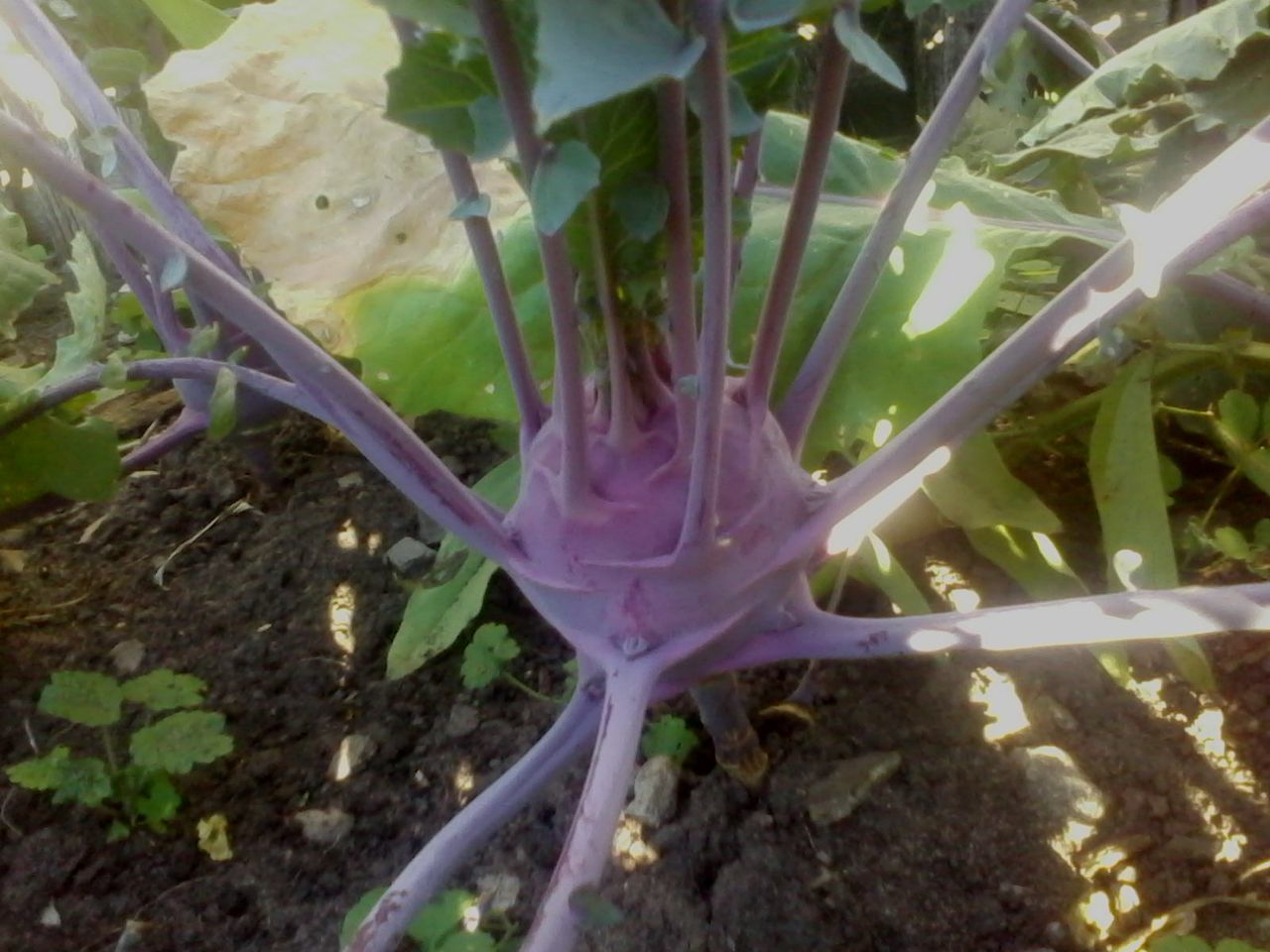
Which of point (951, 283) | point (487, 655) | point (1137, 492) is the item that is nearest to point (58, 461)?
point (487, 655)

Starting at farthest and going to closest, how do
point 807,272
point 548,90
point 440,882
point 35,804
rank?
1. point 35,804
2. point 807,272
3. point 440,882
4. point 548,90

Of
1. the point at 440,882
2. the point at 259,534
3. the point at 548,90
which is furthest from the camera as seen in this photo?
the point at 259,534

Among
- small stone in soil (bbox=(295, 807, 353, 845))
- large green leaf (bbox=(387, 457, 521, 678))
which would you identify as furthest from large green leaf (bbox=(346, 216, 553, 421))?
small stone in soil (bbox=(295, 807, 353, 845))

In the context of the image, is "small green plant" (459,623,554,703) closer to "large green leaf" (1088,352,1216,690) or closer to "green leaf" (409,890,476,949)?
"green leaf" (409,890,476,949)

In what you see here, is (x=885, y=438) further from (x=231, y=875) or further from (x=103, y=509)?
(x=103, y=509)

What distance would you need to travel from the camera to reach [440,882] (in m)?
0.52

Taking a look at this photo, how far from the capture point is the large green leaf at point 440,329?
73 centimetres

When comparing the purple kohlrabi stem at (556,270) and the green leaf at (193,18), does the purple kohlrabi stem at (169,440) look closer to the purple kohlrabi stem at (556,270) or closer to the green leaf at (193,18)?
the green leaf at (193,18)

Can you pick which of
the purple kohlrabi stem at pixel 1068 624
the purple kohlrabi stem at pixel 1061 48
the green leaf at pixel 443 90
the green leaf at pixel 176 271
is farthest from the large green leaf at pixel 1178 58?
the green leaf at pixel 176 271

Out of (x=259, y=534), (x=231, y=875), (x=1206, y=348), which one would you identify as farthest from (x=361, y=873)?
(x=1206, y=348)

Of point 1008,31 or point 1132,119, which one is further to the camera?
point 1132,119

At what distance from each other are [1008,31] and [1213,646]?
51 centimetres

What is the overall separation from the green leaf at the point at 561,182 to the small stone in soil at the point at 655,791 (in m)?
0.51

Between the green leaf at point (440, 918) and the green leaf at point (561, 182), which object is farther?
the green leaf at point (440, 918)
